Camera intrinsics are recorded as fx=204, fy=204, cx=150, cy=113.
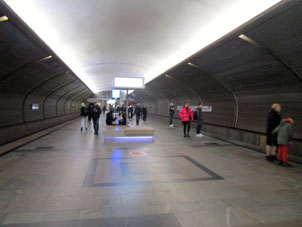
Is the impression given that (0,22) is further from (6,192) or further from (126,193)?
(126,193)

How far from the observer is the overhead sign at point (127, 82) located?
10195mm

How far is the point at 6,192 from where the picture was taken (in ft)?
12.0

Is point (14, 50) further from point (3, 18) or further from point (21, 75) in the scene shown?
point (21, 75)

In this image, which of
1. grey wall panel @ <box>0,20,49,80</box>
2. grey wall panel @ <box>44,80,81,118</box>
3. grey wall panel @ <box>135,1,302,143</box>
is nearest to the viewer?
grey wall panel @ <box>135,1,302,143</box>

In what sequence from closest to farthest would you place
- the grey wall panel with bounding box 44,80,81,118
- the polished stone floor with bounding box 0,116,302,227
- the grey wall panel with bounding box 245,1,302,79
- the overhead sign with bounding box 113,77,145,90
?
the polished stone floor with bounding box 0,116,302,227, the grey wall panel with bounding box 245,1,302,79, the overhead sign with bounding box 113,77,145,90, the grey wall panel with bounding box 44,80,81,118

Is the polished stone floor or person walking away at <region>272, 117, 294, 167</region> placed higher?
person walking away at <region>272, 117, 294, 167</region>

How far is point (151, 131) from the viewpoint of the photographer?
912 cm

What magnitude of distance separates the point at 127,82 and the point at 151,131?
2928 millimetres

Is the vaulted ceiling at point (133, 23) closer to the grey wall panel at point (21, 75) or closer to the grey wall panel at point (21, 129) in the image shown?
the grey wall panel at point (21, 75)

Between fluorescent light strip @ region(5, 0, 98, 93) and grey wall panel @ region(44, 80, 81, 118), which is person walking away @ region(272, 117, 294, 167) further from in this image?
grey wall panel @ region(44, 80, 81, 118)

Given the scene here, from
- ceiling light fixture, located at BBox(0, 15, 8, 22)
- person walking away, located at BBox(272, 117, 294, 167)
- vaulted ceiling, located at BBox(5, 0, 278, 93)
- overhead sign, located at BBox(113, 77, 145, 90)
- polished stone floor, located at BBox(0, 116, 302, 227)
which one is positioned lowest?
polished stone floor, located at BBox(0, 116, 302, 227)

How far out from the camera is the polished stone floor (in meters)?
2.90

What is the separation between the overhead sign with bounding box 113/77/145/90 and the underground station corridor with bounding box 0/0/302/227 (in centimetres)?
5

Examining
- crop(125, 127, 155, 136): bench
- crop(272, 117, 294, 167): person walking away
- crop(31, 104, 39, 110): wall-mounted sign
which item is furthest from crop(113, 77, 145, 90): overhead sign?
crop(272, 117, 294, 167): person walking away
